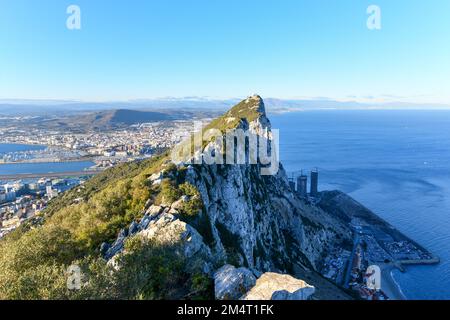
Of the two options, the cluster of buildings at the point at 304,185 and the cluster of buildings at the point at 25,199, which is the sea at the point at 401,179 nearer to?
the cluster of buildings at the point at 304,185

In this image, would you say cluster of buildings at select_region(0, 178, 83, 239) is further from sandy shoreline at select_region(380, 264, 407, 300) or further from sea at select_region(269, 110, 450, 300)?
sea at select_region(269, 110, 450, 300)

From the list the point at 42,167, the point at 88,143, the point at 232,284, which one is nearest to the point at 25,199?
the point at 42,167

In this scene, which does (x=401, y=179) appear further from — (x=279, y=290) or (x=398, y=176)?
(x=279, y=290)

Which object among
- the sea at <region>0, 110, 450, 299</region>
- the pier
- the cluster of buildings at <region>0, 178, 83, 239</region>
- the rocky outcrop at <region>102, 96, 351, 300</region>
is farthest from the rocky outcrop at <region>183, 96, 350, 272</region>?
the pier

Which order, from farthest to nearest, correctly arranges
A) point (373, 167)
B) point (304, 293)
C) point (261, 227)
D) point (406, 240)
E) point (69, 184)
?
point (373, 167) → point (69, 184) → point (406, 240) → point (261, 227) → point (304, 293)
